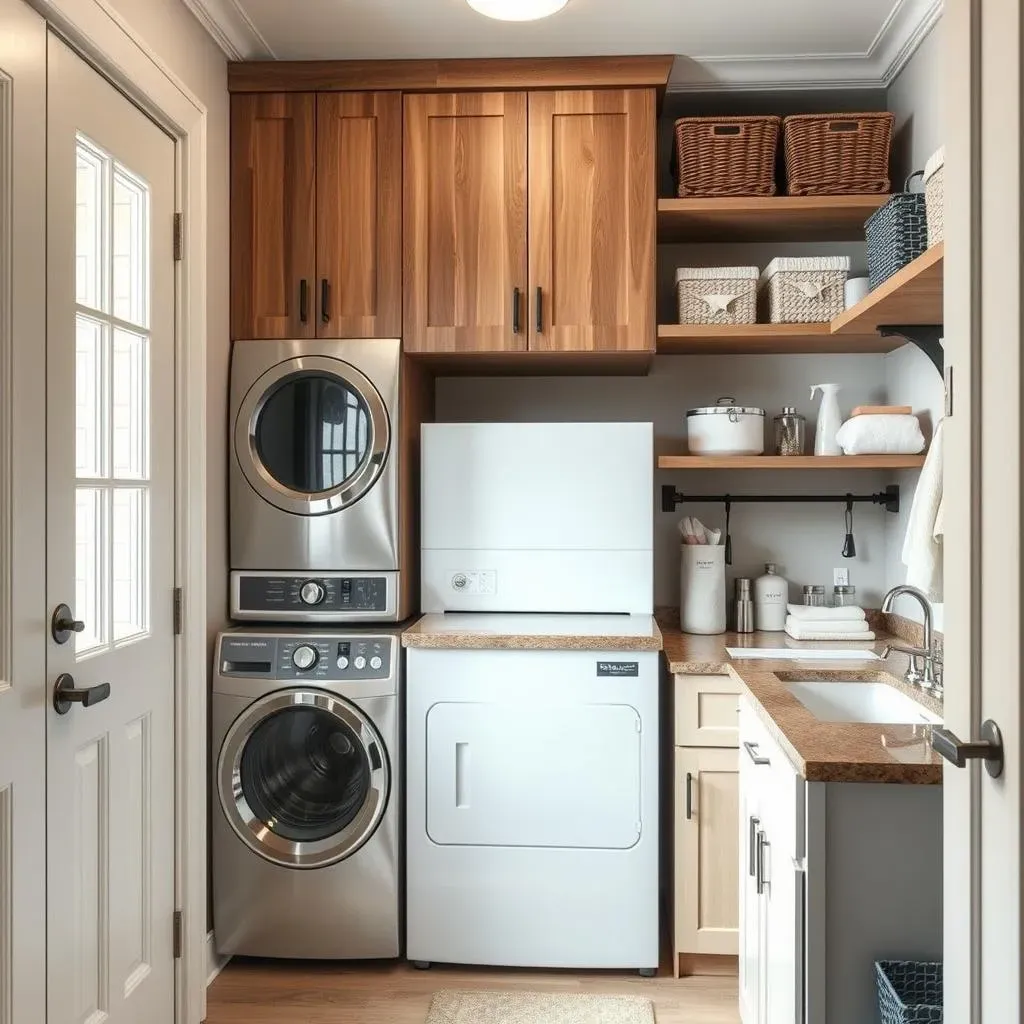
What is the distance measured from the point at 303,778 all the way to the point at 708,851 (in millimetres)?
1141

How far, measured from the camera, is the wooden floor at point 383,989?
2.45 m

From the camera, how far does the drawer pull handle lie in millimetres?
1828

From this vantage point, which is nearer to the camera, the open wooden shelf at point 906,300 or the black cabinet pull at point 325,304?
the open wooden shelf at point 906,300

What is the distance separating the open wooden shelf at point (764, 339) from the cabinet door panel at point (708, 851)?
4.00 ft

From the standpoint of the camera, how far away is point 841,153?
2.84m

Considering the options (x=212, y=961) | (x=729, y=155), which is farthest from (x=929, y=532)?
(x=212, y=961)

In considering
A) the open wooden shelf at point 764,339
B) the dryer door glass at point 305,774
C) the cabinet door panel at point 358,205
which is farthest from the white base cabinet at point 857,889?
the cabinet door panel at point 358,205

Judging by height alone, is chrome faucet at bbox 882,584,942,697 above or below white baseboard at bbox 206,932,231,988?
above

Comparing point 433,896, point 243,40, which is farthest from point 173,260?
point 433,896

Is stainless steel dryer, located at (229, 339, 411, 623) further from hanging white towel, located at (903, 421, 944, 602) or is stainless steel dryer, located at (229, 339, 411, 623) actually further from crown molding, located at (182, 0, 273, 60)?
hanging white towel, located at (903, 421, 944, 602)

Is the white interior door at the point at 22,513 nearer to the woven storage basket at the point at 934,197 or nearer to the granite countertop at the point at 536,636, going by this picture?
the granite countertop at the point at 536,636

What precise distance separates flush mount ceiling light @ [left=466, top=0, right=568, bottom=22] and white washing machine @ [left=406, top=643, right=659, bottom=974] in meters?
1.63

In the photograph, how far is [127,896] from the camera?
2.09 metres

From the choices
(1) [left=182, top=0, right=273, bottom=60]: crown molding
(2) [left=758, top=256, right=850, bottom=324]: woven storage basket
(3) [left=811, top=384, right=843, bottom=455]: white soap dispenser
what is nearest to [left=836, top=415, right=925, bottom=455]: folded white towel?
(3) [left=811, top=384, right=843, bottom=455]: white soap dispenser
